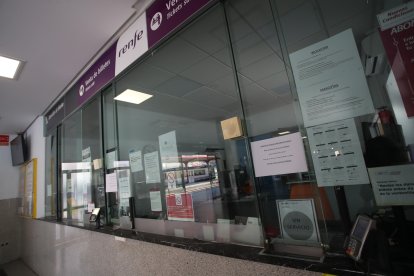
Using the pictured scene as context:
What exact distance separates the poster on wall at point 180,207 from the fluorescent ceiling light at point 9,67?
2.31 meters

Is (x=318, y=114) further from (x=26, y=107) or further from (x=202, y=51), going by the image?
(x=26, y=107)

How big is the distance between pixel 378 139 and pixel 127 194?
79.8 inches

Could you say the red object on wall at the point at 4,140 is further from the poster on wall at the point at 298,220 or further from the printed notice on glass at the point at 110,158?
the poster on wall at the point at 298,220

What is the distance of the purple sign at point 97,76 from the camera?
2297mm

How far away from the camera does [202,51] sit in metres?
1.92

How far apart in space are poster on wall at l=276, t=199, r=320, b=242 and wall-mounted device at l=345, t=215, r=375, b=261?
8.5 inches

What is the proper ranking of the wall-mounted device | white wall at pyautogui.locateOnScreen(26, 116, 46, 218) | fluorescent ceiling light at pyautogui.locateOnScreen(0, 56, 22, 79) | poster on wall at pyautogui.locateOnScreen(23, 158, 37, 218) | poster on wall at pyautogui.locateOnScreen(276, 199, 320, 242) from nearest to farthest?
the wall-mounted device → poster on wall at pyautogui.locateOnScreen(276, 199, 320, 242) → fluorescent ceiling light at pyautogui.locateOnScreen(0, 56, 22, 79) → white wall at pyautogui.locateOnScreen(26, 116, 46, 218) → poster on wall at pyautogui.locateOnScreen(23, 158, 37, 218)

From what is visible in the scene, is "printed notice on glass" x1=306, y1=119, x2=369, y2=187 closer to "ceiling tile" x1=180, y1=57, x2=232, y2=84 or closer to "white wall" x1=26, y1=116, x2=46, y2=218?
"ceiling tile" x1=180, y1=57, x2=232, y2=84

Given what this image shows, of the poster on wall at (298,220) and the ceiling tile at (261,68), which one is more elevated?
the ceiling tile at (261,68)

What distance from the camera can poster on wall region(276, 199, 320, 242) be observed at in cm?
101

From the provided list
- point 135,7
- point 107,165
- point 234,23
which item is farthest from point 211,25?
point 107,165

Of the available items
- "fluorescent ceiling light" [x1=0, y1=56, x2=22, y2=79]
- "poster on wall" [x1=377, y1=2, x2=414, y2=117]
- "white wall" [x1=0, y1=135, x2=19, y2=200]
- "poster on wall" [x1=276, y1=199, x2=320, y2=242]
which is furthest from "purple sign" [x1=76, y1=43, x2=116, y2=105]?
"white wall" [x1=0, y1=135, x2=19, y2=200]

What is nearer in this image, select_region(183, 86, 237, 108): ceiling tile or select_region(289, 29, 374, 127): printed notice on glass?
select_region(289, 29, 374, 127): printed notice on glass

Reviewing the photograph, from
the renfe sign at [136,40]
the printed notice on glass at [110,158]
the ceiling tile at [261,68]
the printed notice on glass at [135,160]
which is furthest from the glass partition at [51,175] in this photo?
the ceiling tile at [261,68]
